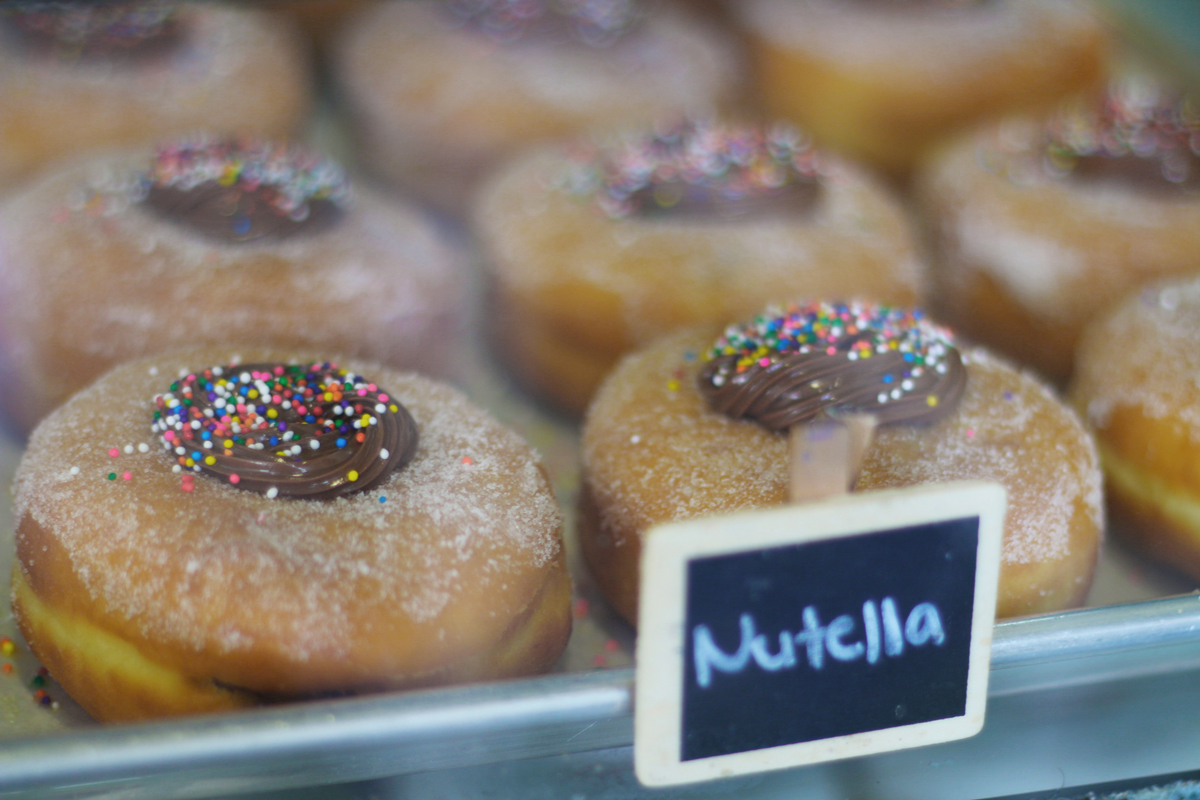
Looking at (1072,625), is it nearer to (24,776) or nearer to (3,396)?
(24,776)

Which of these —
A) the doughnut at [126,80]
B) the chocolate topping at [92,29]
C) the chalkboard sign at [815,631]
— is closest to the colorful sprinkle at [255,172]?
the doughnut at [126,80]

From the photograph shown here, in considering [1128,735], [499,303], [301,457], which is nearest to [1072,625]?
[1128,735]

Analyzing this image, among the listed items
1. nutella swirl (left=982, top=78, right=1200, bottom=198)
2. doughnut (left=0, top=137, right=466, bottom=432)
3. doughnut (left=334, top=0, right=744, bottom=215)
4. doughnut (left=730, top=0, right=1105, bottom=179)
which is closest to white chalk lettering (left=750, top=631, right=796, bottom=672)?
doughnut (left=0, top=137, right=466, bottom=432)

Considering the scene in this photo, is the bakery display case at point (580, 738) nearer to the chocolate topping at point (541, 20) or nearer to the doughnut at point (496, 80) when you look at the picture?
the doughnut at point (496, 80)

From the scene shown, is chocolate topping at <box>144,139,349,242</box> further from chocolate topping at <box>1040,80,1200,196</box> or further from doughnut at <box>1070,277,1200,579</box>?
chocolate topping at <box>1040,80,1200,196</box>

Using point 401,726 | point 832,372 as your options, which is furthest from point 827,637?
point 832,372
